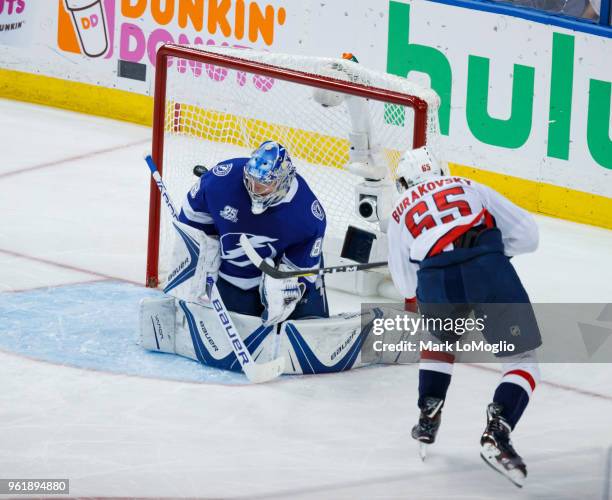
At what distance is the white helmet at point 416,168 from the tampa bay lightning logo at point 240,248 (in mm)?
775

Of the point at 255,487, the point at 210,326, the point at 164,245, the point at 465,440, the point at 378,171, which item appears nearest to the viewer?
the point at 255,487

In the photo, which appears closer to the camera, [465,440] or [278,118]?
[465,440]

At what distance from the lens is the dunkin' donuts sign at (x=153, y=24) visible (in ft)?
28.3

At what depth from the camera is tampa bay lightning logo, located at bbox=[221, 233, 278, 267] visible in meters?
5.41

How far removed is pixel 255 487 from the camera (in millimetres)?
4508

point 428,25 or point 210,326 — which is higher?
point 428,25

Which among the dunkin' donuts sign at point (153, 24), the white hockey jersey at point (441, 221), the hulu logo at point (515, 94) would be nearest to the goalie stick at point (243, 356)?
the white hockey jersey at point (441, 221)

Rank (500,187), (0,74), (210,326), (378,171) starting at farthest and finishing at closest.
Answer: (0,74)
(500,187)
(378,171)
(210,326)

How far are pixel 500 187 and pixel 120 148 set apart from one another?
2.26 metres

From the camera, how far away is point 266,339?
17.7ft

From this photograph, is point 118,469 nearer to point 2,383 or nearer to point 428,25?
point 2,383

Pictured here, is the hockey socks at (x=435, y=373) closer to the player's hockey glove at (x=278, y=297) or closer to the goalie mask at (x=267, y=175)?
the player's hockey glove at (x=278, y=297)

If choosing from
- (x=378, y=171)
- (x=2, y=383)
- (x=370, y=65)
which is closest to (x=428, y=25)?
(x=370, y=65)

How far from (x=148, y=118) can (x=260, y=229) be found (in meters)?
3.97
